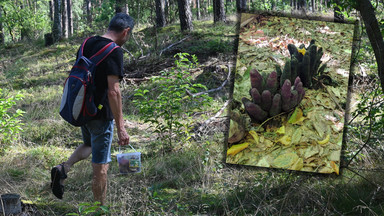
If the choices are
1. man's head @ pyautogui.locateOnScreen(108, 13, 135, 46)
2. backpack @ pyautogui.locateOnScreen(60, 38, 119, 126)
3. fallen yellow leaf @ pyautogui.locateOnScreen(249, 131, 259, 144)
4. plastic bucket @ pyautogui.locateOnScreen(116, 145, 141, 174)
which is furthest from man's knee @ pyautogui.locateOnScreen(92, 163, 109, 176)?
fallen yellow leaf @ pyautogui.locateOnScreen(249, 131, 259, 144)

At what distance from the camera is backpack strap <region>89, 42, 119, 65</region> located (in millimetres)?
3357

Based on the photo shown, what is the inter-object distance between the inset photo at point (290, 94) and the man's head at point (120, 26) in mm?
1189

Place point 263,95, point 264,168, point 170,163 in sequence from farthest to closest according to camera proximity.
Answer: point 170,163 < point 264,168 < point 263,95

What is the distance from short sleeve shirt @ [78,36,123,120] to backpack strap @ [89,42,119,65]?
0.08ft

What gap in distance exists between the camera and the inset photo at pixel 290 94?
2744mm

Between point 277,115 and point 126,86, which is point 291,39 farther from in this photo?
point 126,86

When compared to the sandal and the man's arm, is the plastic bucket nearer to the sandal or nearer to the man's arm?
the man's arm

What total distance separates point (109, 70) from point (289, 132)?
64.3 inches

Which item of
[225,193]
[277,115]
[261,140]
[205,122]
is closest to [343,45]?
[277,115]

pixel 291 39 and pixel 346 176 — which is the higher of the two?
pixel 291 39

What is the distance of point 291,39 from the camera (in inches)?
114

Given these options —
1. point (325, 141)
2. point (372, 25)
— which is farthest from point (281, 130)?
point (372, 25)

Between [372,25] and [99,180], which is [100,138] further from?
[372,25]

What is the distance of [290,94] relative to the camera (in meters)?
2.70
